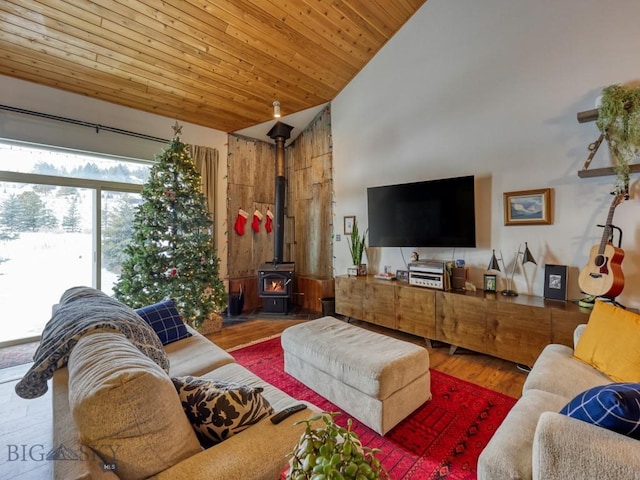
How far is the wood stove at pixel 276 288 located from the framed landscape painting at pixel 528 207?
3.08 m

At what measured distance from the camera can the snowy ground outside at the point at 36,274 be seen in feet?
11.3

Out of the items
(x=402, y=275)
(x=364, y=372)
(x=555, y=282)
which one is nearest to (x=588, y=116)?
(x=555, y=282)

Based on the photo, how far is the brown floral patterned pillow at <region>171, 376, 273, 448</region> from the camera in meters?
1.03

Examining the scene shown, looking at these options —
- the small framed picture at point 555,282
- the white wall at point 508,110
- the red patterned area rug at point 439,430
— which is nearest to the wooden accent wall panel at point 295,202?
the white wall at point 508,110

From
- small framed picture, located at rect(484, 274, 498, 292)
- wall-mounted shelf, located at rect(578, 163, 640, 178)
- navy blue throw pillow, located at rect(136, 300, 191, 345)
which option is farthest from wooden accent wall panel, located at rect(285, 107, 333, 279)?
wall-mounted shelf, located at rect(578, 163, 640, 178)

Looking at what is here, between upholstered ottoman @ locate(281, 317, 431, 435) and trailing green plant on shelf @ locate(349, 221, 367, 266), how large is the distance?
1874 millimetres

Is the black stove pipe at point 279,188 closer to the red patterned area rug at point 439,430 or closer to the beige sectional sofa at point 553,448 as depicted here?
the red patterned area rug at point 439,430

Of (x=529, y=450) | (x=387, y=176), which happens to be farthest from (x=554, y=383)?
(x=387, y=176)

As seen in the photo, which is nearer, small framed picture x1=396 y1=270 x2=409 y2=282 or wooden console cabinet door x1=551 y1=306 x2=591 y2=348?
wooden console cabinet door x1=551 y1=306 x2=591 y2=348

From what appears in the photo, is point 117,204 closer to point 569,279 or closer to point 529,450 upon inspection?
point 529,450

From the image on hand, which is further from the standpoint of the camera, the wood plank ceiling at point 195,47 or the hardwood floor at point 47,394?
the wood plank ceiling at point 195,47

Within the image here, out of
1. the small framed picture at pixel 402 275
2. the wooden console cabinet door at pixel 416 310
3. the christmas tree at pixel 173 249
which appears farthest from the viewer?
the small framed picture at pixel 402 275

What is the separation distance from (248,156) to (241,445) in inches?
197

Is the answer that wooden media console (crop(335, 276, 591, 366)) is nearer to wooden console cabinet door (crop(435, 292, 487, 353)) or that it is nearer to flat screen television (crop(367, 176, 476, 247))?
wooden console cabinet door (crop(435, 292, 487, 353))
